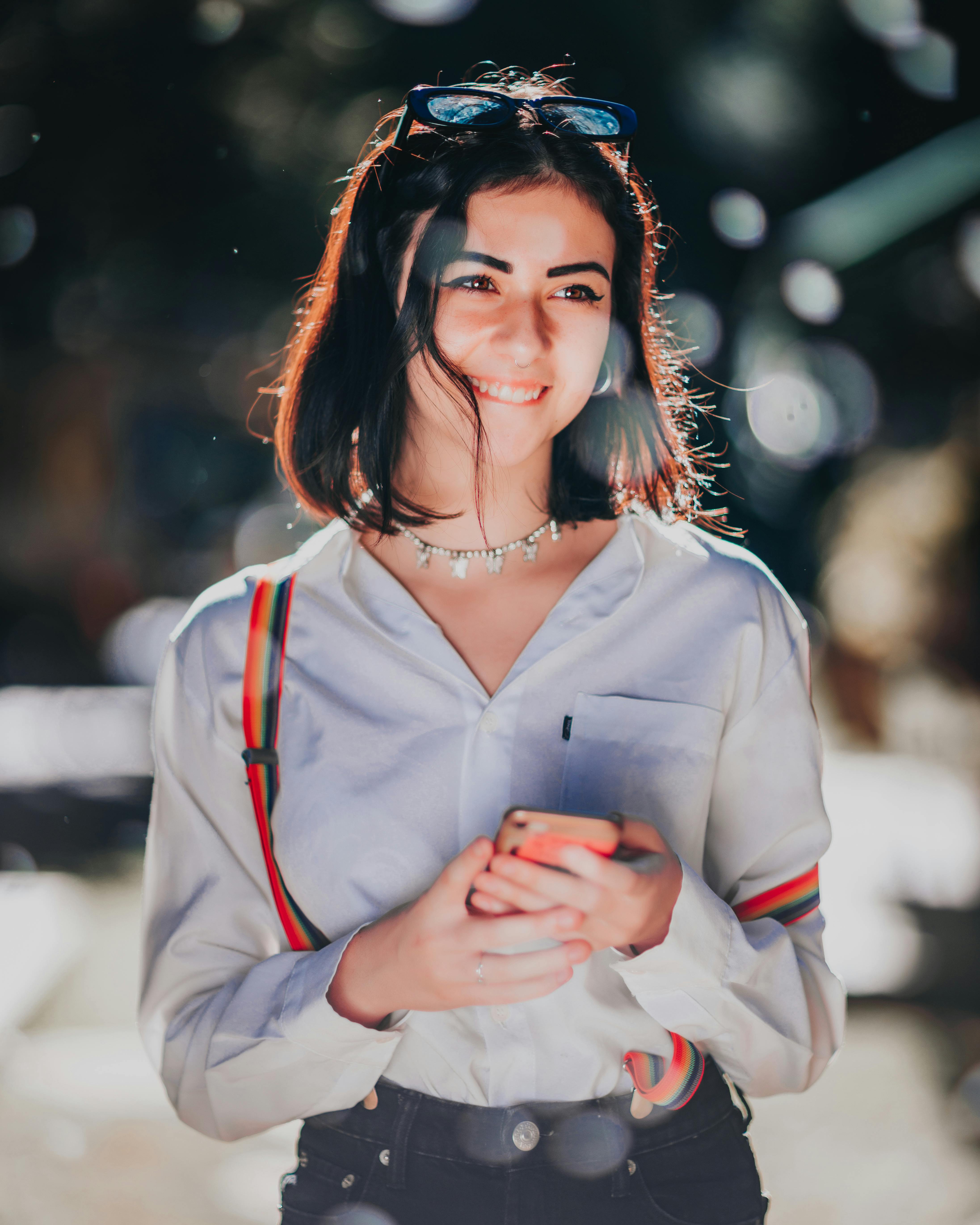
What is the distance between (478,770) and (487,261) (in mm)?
603

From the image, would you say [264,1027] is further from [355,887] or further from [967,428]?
[967,428]

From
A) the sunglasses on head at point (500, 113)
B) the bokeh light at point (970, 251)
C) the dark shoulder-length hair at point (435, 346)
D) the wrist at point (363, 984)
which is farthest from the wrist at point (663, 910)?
the bokeh light at point (970, 251)

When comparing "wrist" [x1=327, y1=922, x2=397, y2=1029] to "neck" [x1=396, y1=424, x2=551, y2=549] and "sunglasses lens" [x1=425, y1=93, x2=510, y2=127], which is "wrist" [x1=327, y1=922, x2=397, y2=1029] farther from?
"sunglasses lens" [x1=425, y1=93, x2=510, y2=127]

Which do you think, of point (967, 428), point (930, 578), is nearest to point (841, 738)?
point (930, 578)

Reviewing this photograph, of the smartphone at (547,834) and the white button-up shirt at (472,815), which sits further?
the white button-up shirt at (472,815)

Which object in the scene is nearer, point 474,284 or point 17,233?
point 474,284

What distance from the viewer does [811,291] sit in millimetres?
6328

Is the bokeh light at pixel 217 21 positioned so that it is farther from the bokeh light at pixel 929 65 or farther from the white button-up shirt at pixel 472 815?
the white button-up shirt at pixel 472 815

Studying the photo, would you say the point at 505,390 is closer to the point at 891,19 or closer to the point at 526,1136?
the point at 526,1136

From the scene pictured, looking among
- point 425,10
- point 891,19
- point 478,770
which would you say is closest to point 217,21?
point 425,10

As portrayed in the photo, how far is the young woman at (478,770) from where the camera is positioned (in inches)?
40.9

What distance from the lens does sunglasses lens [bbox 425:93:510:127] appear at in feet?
3.81

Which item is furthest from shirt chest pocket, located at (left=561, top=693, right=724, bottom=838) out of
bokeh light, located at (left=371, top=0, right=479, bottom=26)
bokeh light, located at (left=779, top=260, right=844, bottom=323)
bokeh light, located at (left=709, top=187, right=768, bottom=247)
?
bokeh light, located at (left=779, top=260, right=844, bottom=323)

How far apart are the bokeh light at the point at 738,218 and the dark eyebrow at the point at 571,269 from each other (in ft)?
13.3
